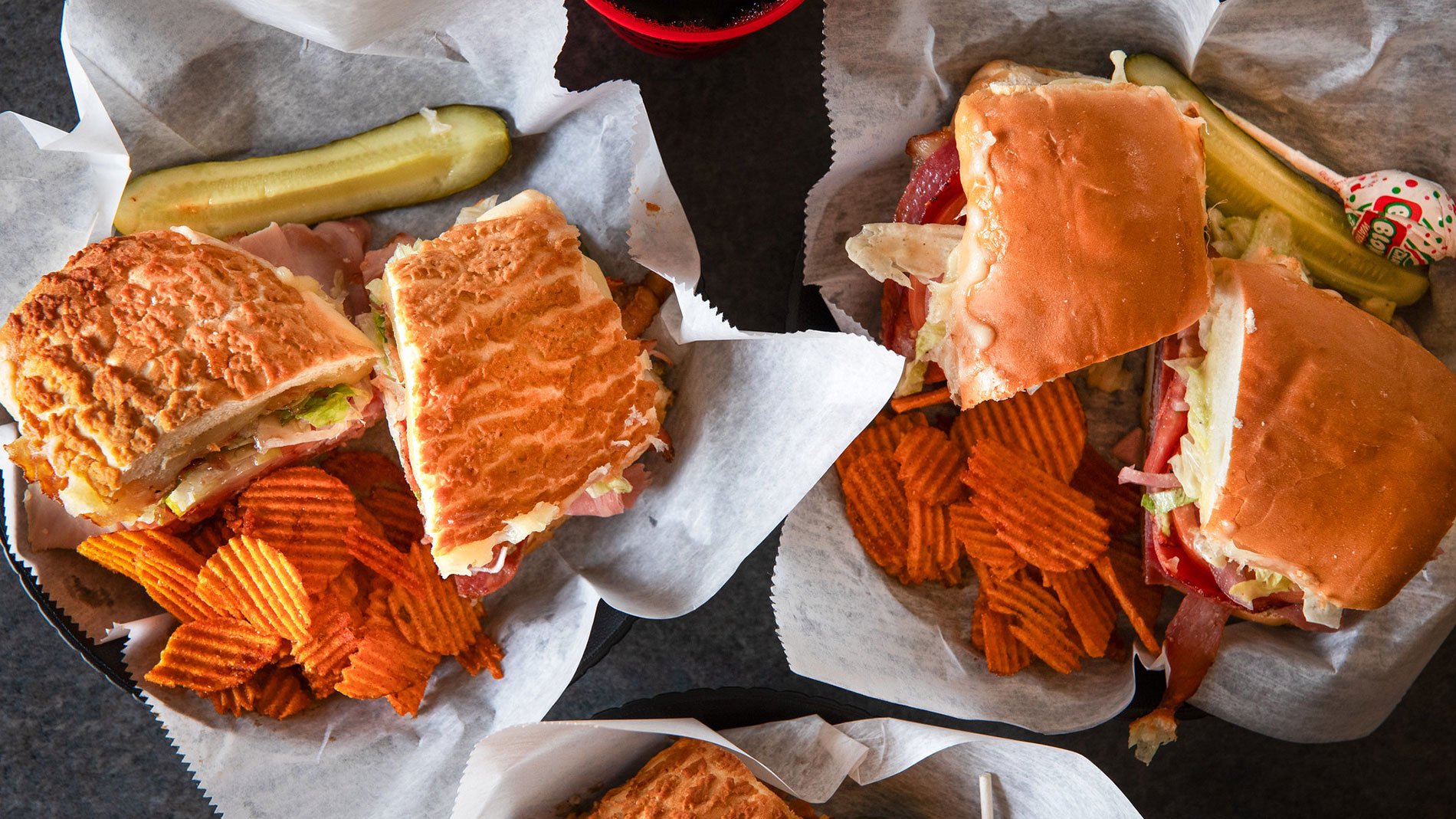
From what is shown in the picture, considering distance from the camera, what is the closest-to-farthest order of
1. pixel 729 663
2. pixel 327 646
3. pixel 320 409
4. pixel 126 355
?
pixel 126 355 → pixel 320 409 → pixel 327 646 → pixel 729 663

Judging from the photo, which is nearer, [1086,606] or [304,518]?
[304,518]

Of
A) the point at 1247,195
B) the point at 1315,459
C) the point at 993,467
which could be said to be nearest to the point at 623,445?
the point at 993,467

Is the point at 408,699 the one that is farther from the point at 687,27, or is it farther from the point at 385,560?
the point at 687,27

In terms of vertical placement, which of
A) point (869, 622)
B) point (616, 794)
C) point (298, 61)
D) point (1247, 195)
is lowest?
point (616, 794)

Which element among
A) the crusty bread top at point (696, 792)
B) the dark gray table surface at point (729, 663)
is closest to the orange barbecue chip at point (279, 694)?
the dark gray table surface at point (729, 663)

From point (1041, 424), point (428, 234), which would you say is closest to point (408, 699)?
point (428, 234)

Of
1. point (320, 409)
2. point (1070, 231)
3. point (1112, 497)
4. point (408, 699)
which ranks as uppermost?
point (1070, 231)

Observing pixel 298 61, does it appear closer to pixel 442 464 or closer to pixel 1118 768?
pixel 442 464
